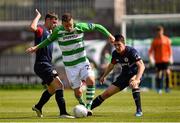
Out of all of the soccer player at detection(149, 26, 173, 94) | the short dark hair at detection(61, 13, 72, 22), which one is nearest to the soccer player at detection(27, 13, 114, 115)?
the short dark hair at detection(61, 13, 72, 22)

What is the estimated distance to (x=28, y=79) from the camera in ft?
118

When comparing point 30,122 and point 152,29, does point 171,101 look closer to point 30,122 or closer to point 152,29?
point 30,122

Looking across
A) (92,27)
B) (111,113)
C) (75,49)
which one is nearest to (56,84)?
(75,49)

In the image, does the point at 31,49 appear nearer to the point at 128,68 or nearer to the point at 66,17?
the point at 66,17

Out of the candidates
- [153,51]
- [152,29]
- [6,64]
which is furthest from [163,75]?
[6,64]

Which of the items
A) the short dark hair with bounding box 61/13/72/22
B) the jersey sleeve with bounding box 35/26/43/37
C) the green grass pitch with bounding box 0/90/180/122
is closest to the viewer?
the green grass pitch with bounding box 0/90/180/122

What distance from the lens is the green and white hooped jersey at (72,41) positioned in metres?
15.5

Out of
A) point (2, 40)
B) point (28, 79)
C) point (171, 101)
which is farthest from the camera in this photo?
point (2, 40)

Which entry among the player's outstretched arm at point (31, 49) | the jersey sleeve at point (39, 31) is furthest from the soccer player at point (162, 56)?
the player's outstretched arm at point (31, 49)

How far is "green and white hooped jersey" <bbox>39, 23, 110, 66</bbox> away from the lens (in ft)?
50.9

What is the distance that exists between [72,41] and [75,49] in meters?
0.18

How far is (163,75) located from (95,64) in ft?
36.2

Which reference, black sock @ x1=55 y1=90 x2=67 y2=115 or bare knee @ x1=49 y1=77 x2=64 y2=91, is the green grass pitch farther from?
bare knee @ x1=49 y1=77 x2=64 y2=91

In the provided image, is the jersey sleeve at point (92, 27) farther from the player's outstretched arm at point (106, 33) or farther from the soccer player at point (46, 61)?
the soccer player at point (46, 61)
